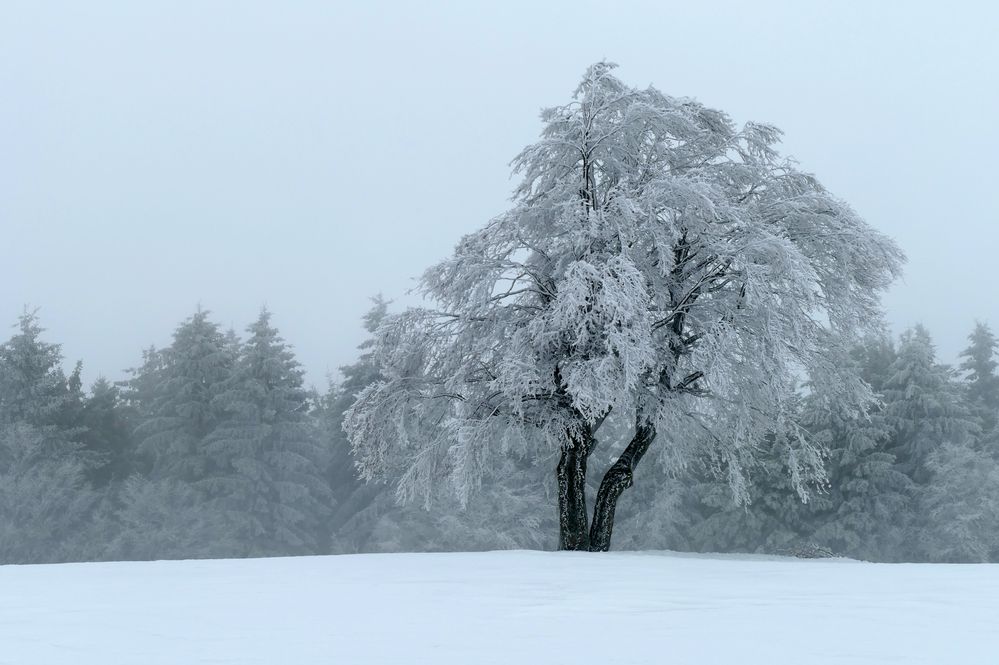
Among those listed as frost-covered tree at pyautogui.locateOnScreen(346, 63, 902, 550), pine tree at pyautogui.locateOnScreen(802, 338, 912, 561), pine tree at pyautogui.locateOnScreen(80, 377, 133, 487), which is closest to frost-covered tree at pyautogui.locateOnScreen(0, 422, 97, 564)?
pine tree at pyautogui.locateOnScreen(80, 377, 133, 487)

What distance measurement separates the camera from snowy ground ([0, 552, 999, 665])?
564 cm

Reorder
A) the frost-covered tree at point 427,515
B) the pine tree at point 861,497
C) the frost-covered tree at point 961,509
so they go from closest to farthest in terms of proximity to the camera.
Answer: the frost-covered tree at point 961,509 < the pine tree at point 861,497 < the frost-covered tree at point 427,515

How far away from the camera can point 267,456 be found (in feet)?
140

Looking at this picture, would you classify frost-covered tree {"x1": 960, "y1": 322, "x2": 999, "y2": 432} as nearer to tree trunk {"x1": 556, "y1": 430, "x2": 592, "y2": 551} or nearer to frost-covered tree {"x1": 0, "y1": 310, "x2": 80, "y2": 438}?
tree trunk {"x1": 556, "y1": 430, "x2": 592, "y2": 551}

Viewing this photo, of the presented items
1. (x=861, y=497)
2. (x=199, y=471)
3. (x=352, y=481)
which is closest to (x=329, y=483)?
(x=352, y=481)

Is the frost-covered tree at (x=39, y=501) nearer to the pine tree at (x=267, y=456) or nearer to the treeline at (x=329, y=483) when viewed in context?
the treeline at (x=329, y=483)

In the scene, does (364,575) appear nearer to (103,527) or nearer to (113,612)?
(113,612)

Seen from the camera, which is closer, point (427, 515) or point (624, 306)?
point (624, 306)

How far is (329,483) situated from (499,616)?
40427 millimetres

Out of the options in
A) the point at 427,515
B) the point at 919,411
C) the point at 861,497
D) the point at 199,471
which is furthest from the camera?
the point at 199,471

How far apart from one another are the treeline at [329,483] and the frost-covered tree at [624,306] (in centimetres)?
1923

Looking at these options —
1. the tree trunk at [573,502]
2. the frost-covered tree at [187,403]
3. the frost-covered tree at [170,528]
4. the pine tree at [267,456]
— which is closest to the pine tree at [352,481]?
the pine tree at [267,456]

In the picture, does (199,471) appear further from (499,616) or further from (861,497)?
(499,616)

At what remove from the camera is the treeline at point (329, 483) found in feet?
123
